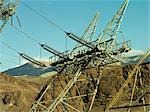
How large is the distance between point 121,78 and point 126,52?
44516mm

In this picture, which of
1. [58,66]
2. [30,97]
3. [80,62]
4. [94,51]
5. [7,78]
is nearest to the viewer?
[94,51]

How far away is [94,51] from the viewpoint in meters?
26.9

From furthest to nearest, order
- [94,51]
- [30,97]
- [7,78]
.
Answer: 1. [7,78]
2. [30,97]
3. [94,51]

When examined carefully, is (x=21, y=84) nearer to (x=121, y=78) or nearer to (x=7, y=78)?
(x=7, y=78)

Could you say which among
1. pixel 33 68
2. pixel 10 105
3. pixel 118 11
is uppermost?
pixel 33 68

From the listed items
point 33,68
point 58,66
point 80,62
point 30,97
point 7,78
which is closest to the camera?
point 80,62

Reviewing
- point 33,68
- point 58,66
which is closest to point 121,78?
point 58,66

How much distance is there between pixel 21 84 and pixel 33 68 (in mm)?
90081

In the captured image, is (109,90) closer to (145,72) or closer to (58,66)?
(145,72)

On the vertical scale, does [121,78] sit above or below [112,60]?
above

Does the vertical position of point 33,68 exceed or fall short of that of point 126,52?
it exceeds it

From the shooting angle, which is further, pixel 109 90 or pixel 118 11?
pixel 109 90

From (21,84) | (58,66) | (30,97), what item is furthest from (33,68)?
(58,66)

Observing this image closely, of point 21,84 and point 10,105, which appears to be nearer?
point 10,105
